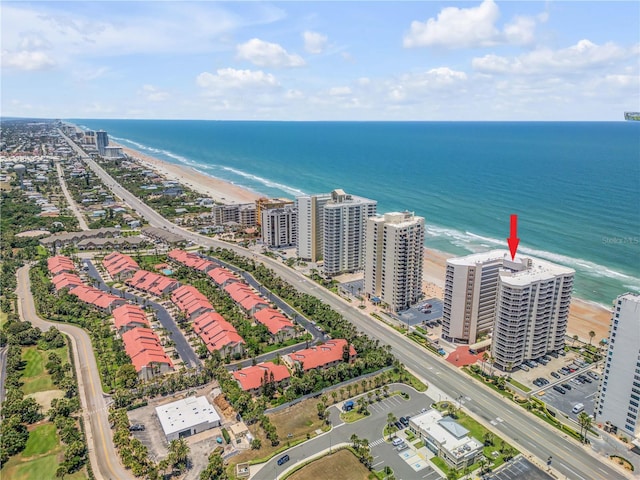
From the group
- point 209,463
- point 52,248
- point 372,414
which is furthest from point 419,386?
point 52,248

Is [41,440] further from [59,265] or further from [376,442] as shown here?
[59,265]

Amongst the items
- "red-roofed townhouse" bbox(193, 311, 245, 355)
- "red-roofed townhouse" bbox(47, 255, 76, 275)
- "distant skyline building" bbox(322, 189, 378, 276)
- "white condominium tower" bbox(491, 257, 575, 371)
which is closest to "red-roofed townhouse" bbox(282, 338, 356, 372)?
"red-roofed townhouse" bbox(193, 311, 245, 355)

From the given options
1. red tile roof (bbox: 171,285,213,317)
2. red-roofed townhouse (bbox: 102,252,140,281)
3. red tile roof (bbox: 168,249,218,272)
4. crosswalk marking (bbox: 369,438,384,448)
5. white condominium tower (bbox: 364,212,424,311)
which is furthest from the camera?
red tile roof (bbox: 168,249,218,272)

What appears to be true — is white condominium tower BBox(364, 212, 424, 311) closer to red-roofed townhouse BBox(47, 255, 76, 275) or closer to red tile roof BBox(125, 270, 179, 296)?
red tile roof BBox(125, 270, 179, 296)

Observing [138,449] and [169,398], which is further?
[169,398]

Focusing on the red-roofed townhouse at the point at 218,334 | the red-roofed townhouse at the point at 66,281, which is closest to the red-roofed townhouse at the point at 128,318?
the red-roofed townhouse at the point at 218,334

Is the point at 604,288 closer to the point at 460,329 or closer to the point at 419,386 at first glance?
the point at 460,329
